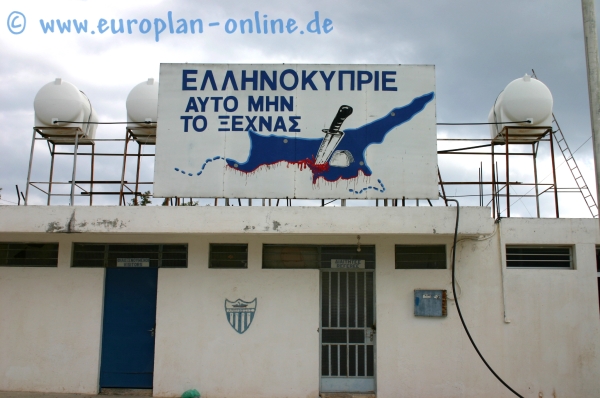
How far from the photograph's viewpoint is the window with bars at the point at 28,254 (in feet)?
29.1

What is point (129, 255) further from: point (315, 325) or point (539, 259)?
point (539, 259)

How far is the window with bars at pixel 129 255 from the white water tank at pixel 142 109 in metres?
2.82

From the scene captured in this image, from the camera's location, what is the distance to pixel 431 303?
8.28 m

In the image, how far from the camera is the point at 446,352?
8227mm

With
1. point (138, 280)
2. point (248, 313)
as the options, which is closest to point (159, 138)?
point (138, 280)

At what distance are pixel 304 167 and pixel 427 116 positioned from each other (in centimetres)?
223

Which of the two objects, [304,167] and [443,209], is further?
[304,167]

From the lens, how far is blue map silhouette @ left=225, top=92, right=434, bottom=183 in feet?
28.7

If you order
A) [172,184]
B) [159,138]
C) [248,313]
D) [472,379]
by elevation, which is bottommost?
[472,379]

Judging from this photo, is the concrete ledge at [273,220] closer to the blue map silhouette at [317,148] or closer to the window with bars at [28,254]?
the window with bars at [28,254]

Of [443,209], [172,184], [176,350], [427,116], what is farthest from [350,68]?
[176,350]

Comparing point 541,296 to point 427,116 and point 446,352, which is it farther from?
point 427,116

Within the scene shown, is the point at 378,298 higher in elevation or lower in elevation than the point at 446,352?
higher

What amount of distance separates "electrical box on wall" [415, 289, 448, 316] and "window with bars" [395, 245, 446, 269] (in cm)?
43
